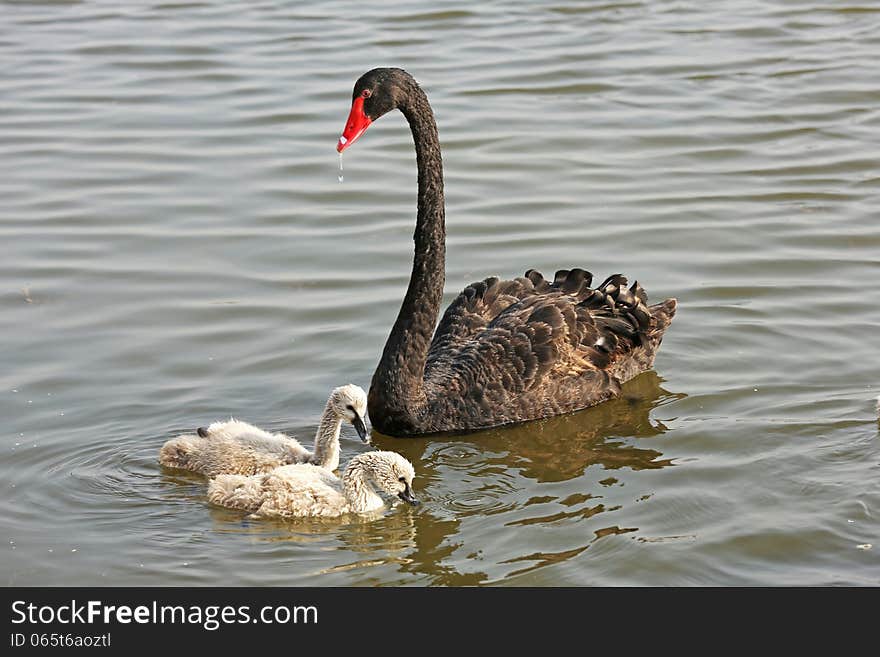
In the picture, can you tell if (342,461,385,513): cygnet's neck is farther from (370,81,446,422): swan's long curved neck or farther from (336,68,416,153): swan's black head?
(336,68,416,153): swan's black head

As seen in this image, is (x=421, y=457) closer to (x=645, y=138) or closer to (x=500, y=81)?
(x=645, y=138)

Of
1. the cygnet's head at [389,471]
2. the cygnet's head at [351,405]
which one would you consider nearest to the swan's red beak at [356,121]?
the cygnet's head at [351,405]

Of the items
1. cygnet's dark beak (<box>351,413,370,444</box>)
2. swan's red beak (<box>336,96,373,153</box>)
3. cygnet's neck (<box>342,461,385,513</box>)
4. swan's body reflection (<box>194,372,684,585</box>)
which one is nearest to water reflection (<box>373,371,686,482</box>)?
swan's body reflection (<box>194,372,684,585</box>)

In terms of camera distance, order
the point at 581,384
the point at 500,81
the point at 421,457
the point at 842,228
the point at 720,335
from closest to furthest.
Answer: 1. the point at 421,457
2. the point at 581,384
3. the point at 720,335
4. the point at 842,228
5. the point at 500,81

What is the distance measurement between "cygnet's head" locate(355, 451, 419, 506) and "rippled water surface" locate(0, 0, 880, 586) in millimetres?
180

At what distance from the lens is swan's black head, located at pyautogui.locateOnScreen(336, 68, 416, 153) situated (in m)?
6.67

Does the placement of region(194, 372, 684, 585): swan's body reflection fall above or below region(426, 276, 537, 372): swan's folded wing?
below

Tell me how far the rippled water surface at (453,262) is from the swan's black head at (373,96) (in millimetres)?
1340

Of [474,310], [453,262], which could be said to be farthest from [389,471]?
[453,262]

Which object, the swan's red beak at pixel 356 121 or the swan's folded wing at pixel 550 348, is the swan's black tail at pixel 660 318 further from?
the swan's red beak at pixel 356 121
